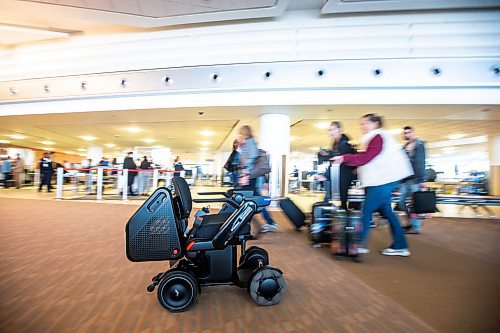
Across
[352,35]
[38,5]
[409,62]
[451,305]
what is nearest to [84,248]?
[451,305]

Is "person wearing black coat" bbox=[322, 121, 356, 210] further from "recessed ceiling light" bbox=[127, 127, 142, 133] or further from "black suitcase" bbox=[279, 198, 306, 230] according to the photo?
"recessed ceiling light" bbox=[127, 127, 142, 133]

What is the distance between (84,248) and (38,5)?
20.9 ft

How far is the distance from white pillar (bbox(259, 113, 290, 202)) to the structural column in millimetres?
11815

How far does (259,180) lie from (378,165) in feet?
5.47

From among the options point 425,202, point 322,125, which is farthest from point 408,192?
point 322,125

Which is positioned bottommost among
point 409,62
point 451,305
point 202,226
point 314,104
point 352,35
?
point 451,305

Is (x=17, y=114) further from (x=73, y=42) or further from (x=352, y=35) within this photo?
(x=352, y=35)

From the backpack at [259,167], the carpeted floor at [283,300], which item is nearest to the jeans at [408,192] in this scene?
the carpeted floor at [283,300]

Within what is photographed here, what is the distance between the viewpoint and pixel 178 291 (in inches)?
57.3

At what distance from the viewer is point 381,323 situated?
1390 millimetres

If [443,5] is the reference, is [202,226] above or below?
below

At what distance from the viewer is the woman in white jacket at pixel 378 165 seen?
8.08 ft

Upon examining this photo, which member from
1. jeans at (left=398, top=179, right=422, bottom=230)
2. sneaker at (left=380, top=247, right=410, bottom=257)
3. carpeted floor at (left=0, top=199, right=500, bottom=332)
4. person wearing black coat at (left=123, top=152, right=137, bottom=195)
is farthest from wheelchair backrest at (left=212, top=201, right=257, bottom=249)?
person wearing black coat at (left=123, top=152, right=137, bottom=195)

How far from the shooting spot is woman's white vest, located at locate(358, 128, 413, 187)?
2461mm
